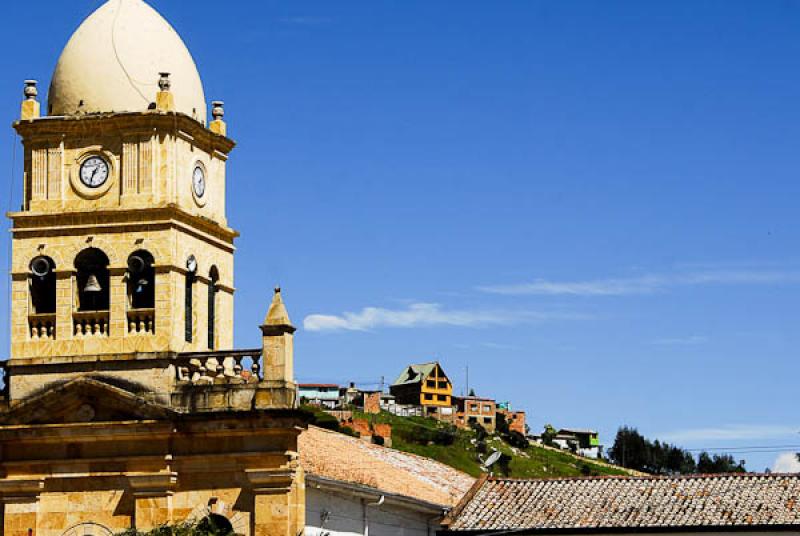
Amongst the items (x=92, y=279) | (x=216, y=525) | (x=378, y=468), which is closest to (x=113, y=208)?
(x=92, y=279)

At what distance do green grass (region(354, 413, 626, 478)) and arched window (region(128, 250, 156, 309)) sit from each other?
236 feet

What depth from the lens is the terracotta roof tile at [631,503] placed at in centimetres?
4169

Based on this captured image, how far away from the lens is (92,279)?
38.2 m

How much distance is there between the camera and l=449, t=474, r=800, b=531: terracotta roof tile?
4169cm

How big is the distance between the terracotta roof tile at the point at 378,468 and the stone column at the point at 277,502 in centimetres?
147

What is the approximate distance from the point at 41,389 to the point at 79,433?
1366 millimetres

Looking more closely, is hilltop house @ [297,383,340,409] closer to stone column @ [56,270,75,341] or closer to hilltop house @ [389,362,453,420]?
hilltop house @ [389,362,453,420]

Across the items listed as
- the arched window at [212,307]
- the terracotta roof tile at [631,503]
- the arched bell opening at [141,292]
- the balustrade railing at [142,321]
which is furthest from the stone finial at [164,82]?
the terracotta roof tile at [631,503]

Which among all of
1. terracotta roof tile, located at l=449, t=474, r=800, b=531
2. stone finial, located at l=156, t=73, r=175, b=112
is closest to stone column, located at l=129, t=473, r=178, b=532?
stone finial, located at l=156, t=73, r=175, b=112

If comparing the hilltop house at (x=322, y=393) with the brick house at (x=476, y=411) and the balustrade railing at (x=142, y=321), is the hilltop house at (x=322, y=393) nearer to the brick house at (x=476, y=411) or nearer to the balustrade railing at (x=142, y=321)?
the brick house at (x=476, y=411)

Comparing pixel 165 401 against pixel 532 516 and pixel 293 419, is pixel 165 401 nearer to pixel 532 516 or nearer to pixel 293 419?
pixel 293 419

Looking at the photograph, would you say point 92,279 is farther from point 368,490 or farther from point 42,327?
point 368,490

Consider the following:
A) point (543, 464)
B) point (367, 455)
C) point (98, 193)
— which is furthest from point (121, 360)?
point (543, 464)

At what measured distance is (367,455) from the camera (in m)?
46.0
